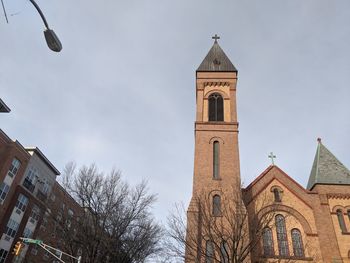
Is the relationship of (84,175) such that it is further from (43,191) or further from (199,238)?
(43,191)

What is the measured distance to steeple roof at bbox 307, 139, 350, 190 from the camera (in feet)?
81.4

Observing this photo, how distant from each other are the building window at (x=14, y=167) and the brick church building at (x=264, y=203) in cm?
2027

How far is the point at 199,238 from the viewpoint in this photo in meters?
18.2

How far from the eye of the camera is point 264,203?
22984 mm

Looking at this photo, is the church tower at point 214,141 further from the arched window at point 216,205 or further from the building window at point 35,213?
the building window at point 35,213

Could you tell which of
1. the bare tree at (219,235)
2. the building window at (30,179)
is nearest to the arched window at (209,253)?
the bare tree at (219,235)

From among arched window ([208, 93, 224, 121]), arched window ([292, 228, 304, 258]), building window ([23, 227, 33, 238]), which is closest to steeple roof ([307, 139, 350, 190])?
arched window ([292, 228, 304, 258])

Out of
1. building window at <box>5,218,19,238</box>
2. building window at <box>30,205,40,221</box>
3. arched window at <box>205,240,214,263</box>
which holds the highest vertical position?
building window at <box>30,205,40,221</box>

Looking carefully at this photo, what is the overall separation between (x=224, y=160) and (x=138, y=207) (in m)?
8.04

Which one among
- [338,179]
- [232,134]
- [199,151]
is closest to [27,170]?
[199,151]

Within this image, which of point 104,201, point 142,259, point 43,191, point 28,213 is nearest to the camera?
point 104,201

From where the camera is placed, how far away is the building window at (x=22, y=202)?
3288 centimetres

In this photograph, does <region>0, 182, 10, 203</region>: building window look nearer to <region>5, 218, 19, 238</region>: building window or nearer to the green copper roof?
<region>5, 218, 19, 238</region>: building window

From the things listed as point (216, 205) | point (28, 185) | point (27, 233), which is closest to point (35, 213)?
point (27, 233)
